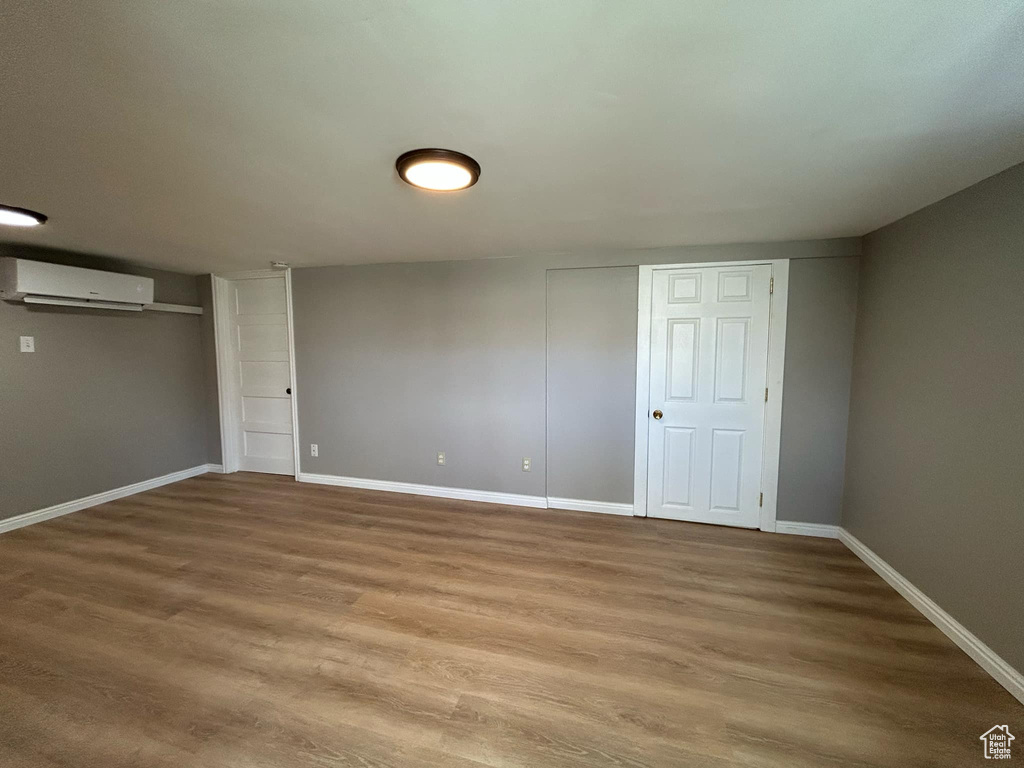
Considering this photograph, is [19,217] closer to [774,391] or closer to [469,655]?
[469,655]

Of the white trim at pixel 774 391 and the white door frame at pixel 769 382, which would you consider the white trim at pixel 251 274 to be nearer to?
the white door frame at pixel 769 382

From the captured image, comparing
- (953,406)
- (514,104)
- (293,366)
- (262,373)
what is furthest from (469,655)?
(262,373)

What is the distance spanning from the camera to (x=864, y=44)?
1.07m

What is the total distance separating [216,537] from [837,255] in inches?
202

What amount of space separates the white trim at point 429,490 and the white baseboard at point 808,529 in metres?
1.90

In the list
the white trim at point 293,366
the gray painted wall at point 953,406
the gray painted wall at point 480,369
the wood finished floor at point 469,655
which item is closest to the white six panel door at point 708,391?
the gray painted wall at point 480,369

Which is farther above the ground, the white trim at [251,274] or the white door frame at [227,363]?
the white trim at [251,274]

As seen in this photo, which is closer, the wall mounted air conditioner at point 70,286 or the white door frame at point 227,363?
the wall mounted air conditioner at point 70,286

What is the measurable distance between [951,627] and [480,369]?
332 cm

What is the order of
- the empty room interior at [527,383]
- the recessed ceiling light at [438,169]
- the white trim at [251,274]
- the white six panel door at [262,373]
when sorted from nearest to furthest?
the empty room interior at [527,383] → the recessed ceiling light at [438,169] → the white trim at [251,274] → the white six panel door at [262,373]

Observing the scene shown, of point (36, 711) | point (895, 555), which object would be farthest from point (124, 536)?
point (895, 555)

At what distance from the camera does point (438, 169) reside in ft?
5.62

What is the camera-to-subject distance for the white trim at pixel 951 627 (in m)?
1.66

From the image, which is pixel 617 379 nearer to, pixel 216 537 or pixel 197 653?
pixel 197 653
